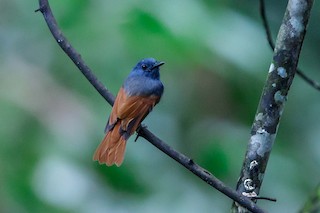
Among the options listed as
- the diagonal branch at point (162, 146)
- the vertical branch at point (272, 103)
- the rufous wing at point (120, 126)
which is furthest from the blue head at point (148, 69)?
the vertical branch at point (272, 103)

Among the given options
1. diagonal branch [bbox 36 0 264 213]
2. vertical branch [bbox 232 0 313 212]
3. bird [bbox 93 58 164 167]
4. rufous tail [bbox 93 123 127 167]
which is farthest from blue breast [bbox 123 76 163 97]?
vertical branch [bbox 232 0 313 212]

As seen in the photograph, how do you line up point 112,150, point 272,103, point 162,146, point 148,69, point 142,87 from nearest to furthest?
point 162,146
point 272,103
point 112,150
point 142,87
point 148,69

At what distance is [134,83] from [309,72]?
7.76 ft

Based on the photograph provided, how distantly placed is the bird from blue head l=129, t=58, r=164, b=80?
0.13 m

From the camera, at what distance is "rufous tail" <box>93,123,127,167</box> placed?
322cm

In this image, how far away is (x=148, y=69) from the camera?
12.2 feet

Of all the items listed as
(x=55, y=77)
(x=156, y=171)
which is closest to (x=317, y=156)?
(x=156, y=171)

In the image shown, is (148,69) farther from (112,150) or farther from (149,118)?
(149,118)

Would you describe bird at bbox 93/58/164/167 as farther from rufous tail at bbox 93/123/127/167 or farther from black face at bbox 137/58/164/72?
black face at bbox 137/58/164/72

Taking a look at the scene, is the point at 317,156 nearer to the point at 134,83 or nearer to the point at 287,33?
the point at 134,83

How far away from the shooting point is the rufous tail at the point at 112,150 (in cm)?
322

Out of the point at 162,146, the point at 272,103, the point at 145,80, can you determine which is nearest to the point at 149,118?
the point at 145,80

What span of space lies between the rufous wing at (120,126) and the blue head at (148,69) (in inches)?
12.9

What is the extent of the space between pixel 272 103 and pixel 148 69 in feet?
3.05
